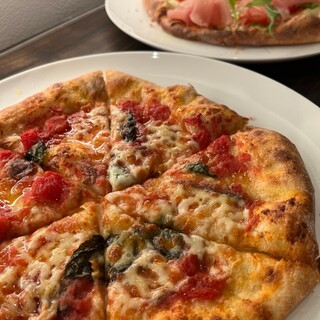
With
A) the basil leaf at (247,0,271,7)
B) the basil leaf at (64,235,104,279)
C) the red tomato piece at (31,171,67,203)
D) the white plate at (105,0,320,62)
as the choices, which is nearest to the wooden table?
the white plate at (105,0,320,62)

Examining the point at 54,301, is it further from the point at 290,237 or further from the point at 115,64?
the point at 115,64

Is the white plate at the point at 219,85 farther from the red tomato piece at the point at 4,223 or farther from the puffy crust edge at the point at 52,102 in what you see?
the red tomato piece at the point at 4,223

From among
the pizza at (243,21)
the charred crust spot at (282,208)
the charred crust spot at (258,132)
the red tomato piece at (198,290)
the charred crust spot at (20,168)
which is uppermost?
the charred crust spot at (20,168)

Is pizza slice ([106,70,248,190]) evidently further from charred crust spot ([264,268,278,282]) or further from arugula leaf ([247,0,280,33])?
arugula leaf ([247,0,280,33])

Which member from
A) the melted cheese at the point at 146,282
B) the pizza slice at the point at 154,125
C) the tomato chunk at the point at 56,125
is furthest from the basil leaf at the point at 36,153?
the melted cheese at the point at 146,282

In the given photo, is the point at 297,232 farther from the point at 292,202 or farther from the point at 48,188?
the point at 48,188

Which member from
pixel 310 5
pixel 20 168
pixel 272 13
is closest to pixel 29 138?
pixel 20 168
